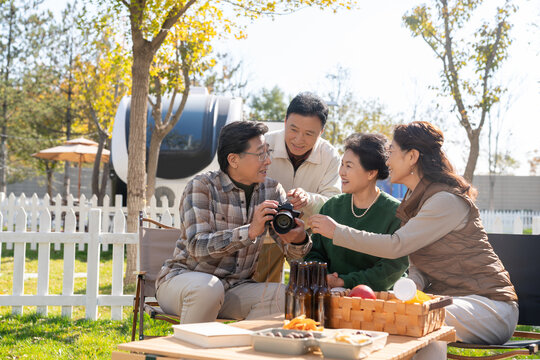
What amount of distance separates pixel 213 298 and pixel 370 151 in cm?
122

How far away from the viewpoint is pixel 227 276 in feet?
11.4

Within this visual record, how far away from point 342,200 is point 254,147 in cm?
67

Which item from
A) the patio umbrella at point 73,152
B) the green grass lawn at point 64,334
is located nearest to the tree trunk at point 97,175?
the patio umbrella at point 73,152

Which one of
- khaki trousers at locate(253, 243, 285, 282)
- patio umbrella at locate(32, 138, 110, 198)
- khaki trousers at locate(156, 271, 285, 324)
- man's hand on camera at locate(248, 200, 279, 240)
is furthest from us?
patio umbrella at locate(32, 138, 110, 198)

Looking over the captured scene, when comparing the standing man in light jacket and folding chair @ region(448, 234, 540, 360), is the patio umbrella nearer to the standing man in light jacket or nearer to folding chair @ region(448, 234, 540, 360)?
the standing man in light jacket

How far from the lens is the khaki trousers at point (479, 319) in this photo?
112 inches

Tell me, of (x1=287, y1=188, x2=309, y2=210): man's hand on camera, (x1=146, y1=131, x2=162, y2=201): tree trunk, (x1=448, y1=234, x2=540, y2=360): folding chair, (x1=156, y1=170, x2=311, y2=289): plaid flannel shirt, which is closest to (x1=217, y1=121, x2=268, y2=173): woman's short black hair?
Answer: (x1=156, y1=170, x2=311, y2=289): plaid flannel shirt

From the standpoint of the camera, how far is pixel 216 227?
11.2 ft

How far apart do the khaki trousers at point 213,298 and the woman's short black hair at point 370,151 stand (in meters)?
0.86

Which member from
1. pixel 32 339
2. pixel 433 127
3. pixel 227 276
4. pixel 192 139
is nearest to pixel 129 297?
pixel 32 339

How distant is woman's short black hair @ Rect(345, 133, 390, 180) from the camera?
3.49 metres

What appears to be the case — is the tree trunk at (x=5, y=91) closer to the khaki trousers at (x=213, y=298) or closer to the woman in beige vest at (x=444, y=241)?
the khaki trousers at (x=213, y=298)

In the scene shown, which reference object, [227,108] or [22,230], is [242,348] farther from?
[227,108]

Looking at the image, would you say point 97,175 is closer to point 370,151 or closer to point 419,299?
point 370,151
